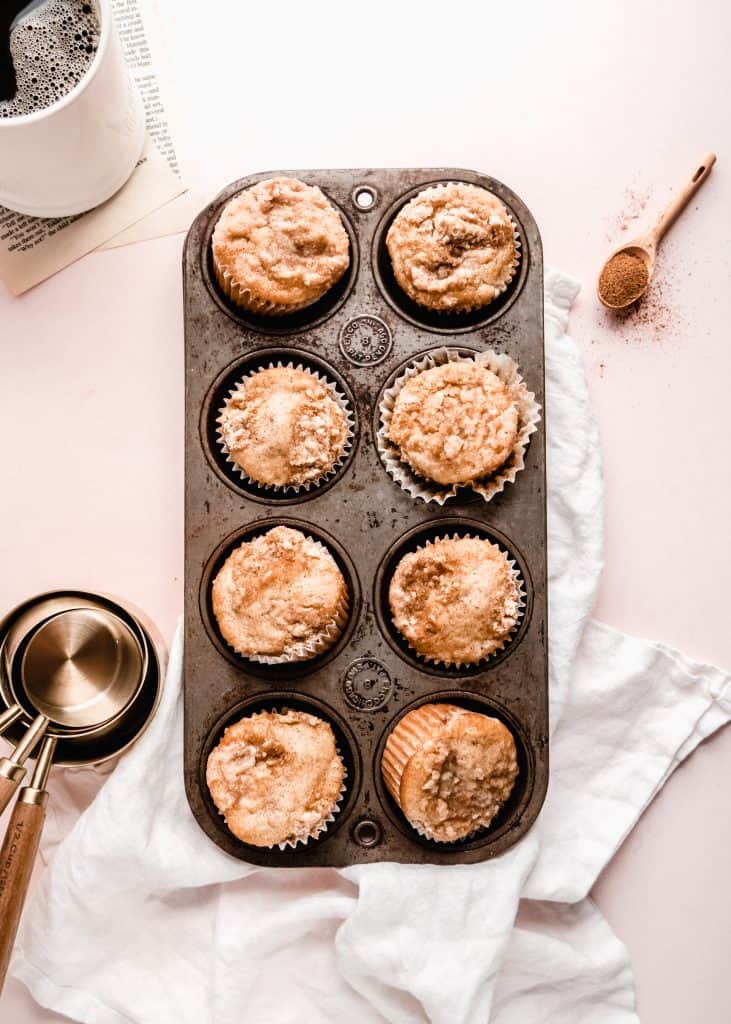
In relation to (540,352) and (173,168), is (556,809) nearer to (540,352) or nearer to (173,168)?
(540,352)

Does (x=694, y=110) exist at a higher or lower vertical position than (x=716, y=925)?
higher

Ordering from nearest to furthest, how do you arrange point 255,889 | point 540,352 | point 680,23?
point 540,352
point 255,889
point 680,23

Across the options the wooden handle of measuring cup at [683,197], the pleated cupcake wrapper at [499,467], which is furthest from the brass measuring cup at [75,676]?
the wooden handle of measuring cup at [683,197]

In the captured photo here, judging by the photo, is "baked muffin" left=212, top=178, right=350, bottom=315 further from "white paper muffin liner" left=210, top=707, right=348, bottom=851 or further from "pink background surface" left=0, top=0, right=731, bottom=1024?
"white paper muffin liner" left=210, top=707, right=348, bottom=851

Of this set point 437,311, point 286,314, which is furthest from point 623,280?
point 286,314

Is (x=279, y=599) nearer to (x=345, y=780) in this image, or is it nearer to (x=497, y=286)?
(x=345, y=780)

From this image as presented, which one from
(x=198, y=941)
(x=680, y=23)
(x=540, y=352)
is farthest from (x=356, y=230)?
(x=198, y=941)

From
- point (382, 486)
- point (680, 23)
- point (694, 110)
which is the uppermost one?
point (680, 23)

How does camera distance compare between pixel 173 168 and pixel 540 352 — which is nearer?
pixel 540 352
